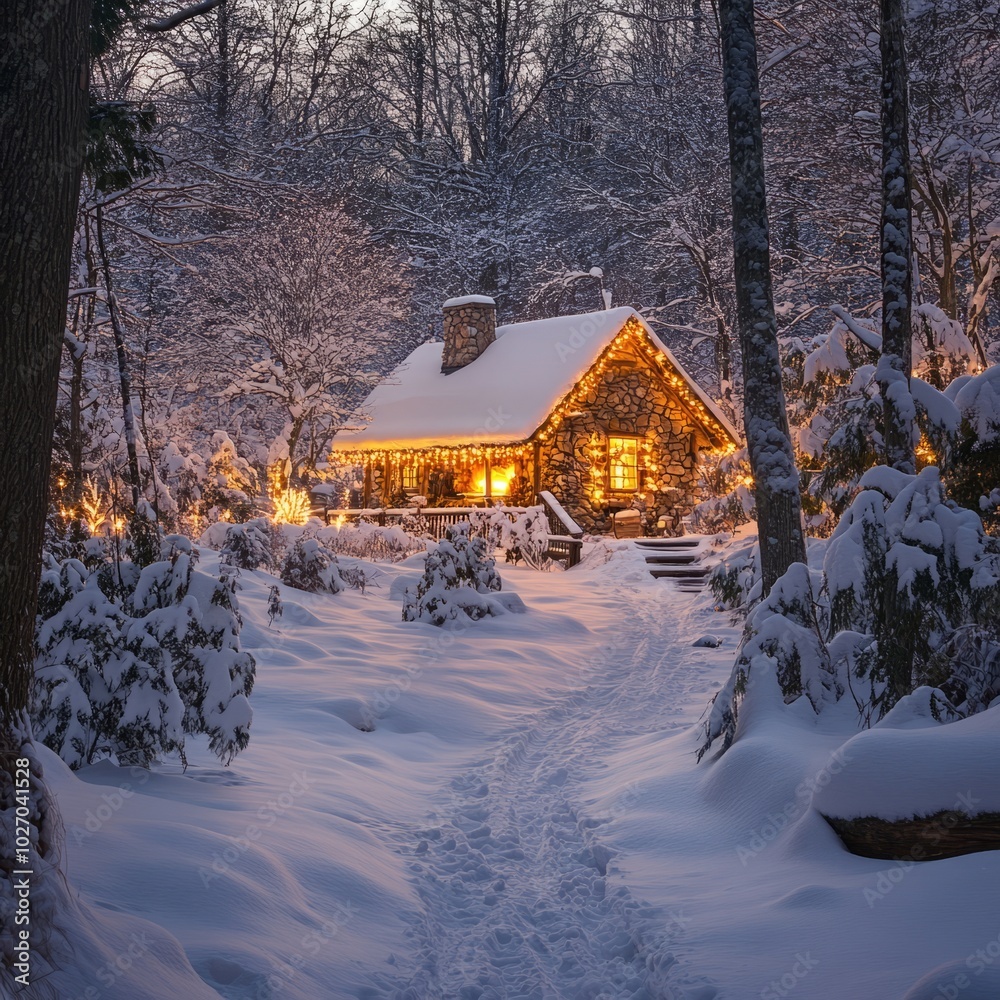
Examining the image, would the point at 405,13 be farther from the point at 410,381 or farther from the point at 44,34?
the point at 44,34

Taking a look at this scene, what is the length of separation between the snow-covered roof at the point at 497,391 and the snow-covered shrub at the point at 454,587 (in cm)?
844

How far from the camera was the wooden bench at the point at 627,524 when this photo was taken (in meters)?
22.4

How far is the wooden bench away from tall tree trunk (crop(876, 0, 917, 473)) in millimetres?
15626

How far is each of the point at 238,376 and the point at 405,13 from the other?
17854mm

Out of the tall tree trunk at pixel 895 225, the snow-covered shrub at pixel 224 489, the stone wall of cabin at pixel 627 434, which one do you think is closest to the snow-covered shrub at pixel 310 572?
the snow-covered shrub at pixel 224 489

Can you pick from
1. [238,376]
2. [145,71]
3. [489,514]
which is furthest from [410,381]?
[145,71]

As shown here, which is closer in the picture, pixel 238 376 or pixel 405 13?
pixel 238 376

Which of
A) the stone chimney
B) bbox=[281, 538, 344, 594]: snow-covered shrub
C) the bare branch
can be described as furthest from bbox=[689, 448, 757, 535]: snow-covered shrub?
the bare branch

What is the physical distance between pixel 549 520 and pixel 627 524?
2212 millimetres

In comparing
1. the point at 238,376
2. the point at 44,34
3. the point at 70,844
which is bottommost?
the point at 70,844

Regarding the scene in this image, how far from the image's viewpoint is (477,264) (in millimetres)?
34188

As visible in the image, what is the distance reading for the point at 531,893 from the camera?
14.1 feet

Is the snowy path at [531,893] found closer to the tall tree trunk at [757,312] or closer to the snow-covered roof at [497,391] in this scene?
the tall tree trunk at [757,312]

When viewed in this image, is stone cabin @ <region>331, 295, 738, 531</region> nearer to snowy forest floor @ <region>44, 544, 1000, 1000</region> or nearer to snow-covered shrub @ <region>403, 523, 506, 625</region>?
snow-covered shrub @ <region>403, 523, 506, 625</region>
